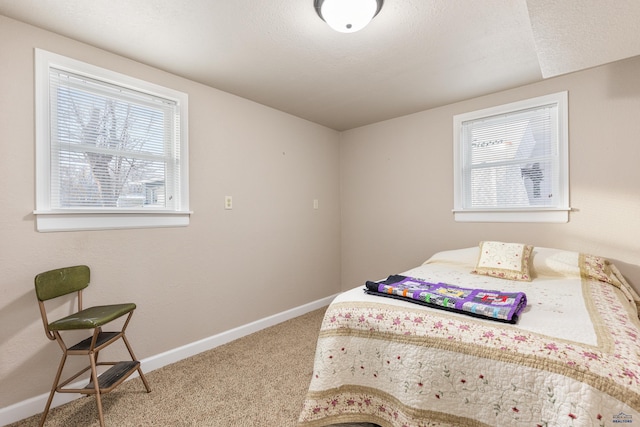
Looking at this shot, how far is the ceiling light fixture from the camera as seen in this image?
151 centimetres

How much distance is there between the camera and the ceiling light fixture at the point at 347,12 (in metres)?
1.51

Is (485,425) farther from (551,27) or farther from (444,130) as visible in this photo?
(444,130)

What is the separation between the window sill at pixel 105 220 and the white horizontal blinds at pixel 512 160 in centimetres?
288

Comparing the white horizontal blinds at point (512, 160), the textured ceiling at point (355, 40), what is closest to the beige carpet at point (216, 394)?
the textured ceiling at point (355, 40)

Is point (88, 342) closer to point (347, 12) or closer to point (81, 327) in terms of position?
point (81, 327)

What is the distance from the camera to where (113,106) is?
2098 millimetres

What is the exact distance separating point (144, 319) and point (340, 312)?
163 centimetres

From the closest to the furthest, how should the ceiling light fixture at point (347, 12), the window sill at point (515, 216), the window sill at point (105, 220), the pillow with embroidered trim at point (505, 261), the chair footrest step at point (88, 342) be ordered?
the ceiling light fixture at point (347, 12) → the chair footrest step at point (88, 342) → the window sill at point (105, 220) → the pillow with embroidered trim at point (505, 261) → the window sill at point (515, 216)

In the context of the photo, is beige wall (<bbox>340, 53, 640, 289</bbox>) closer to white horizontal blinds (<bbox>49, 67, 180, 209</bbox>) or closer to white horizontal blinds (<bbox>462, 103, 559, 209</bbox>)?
white horizontal blinds (<bbox>462, 103, 559, 209</bbox>)

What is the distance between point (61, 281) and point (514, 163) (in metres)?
3.78

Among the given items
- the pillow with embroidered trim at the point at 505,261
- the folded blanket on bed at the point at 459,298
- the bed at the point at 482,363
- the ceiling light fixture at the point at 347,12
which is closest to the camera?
the bed at the point at 482,363

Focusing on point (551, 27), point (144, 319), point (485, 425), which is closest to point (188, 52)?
point (144, 319)

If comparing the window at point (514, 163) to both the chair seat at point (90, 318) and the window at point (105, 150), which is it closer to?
the window at point (105, 150)

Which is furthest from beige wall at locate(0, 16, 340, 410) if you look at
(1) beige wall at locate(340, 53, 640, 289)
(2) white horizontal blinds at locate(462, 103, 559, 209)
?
(2) white horizontal blinds at locate(462, 103, 559, 209)
